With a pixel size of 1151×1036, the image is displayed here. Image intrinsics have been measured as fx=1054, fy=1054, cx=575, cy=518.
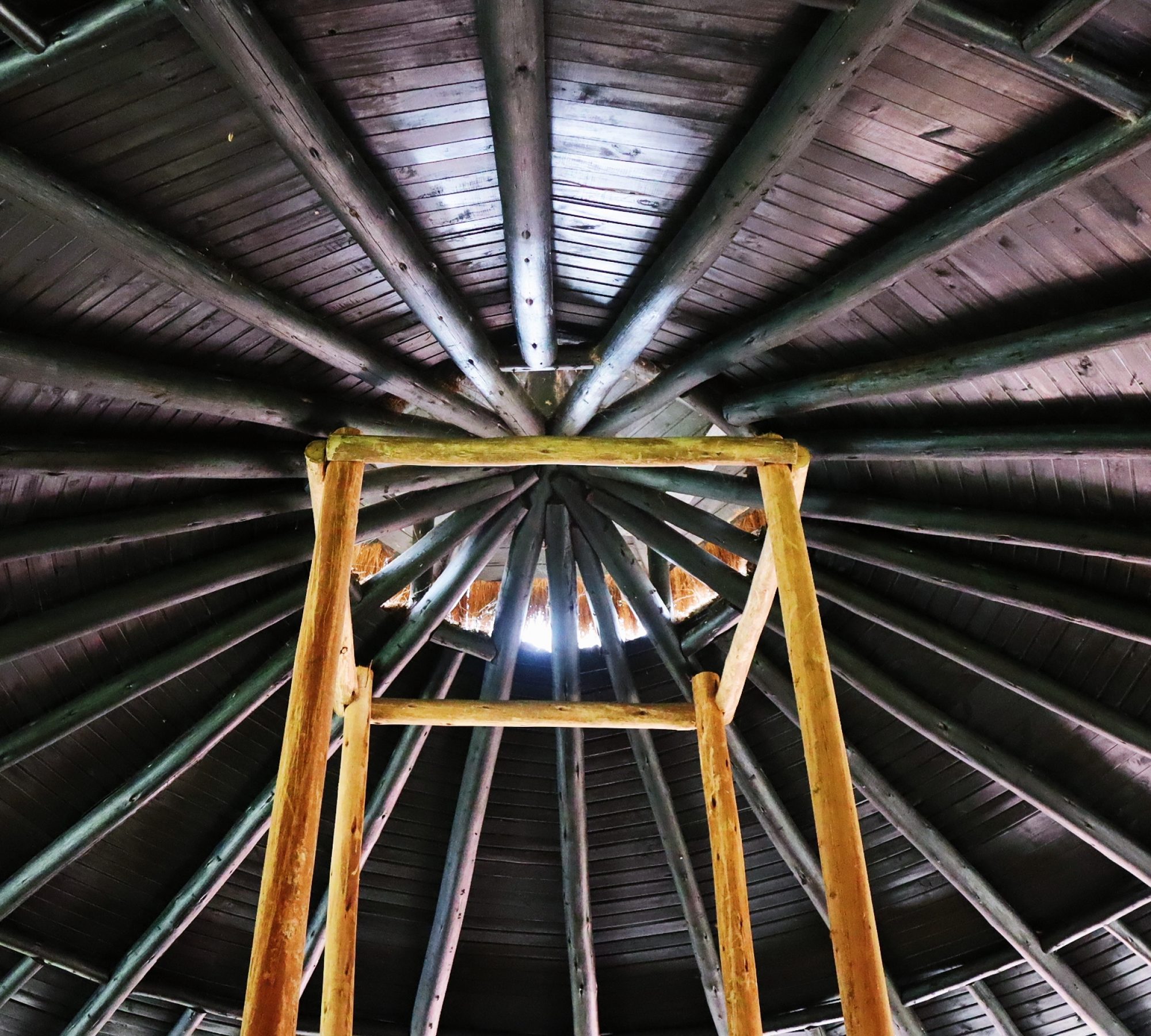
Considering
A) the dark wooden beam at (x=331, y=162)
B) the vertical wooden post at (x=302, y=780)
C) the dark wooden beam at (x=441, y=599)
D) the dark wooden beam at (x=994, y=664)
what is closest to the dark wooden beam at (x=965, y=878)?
the dark wooden beam at (x=994, y=664)

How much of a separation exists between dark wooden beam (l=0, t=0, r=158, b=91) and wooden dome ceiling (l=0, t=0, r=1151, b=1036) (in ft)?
0.06

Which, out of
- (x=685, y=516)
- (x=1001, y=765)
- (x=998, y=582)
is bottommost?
(x=1001, y=765)

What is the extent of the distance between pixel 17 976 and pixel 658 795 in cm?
595

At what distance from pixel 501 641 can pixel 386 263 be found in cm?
469

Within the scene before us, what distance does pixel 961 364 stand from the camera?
639cm

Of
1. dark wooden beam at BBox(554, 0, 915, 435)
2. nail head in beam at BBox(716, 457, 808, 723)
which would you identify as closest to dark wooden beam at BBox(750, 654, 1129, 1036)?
nail head in beam at BBox(716, 457, 808, 723)

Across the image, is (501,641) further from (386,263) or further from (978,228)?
(978,228)

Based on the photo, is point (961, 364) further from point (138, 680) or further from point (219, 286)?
point (138, 680)

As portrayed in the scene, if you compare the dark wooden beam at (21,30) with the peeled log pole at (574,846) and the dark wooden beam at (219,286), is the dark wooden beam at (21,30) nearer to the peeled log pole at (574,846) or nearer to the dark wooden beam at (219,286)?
the dark wooden beam at (219,286)

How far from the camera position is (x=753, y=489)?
830 cm

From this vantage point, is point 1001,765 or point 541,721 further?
point 1001,765

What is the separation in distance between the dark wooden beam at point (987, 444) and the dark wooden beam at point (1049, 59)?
2392 millimetres

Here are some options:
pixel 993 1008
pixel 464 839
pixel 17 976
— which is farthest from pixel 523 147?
pixel 993 1008

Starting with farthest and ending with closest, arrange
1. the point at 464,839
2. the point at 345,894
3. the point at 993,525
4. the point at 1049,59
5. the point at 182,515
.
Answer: the point at 464,839
the point at 182,515
the point at 993,525
the point at 345,894
the point at 1049,59
